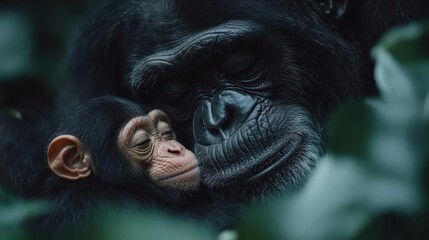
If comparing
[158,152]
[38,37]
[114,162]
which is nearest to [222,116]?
[158,152]

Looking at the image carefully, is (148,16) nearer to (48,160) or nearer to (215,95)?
(215,95)

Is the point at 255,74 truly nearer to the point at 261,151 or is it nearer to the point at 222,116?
the point at 222,116

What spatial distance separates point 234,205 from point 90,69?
165 cm

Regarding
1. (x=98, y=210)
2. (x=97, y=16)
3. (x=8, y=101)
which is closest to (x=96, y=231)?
(x=98, y=210)

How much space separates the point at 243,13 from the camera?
3.63 meters

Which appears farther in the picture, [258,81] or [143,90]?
[143,90]

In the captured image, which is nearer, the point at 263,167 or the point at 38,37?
the point at 263,167

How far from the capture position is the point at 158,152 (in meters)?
3.61

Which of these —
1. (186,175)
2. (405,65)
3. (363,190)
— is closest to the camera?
(363,190)

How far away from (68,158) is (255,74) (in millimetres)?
955

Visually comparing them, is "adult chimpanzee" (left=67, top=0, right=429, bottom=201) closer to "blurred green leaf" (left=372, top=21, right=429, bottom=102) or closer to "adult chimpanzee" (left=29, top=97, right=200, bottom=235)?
"adult chimpanzee" (left=29, top=97, right=200, bottom=235)

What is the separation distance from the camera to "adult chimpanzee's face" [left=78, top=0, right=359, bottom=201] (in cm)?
338

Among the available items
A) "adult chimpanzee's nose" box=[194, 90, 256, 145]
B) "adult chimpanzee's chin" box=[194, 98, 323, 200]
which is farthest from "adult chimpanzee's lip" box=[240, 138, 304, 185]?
"adult chimpanzee's nose" box=[194, 90, 256, 145]

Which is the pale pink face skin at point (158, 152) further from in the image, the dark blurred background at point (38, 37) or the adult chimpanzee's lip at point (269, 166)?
the dark blurred background at point (38, 37)
